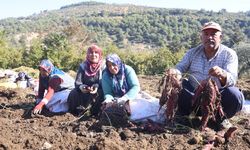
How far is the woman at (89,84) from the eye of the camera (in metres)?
5.61

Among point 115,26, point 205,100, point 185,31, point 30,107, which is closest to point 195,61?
point 205,100

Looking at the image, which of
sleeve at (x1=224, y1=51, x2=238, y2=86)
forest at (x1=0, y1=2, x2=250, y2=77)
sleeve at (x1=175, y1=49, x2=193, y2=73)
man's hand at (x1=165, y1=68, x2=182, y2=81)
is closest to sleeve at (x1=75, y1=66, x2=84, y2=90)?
sleeve at (x1=175, y1=49, x2=193, y2=73)

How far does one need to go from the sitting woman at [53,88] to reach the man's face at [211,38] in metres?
2.40

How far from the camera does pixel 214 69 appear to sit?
404cm

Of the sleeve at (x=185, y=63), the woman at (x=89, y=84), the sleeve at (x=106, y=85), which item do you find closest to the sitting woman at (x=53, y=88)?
the woman at (x=89, y=84)

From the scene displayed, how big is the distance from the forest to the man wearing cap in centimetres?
414

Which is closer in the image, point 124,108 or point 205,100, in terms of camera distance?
point 205,100

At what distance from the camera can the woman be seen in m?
5.61

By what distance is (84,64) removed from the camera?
573cm

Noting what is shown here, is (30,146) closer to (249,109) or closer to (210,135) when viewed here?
(210,135)

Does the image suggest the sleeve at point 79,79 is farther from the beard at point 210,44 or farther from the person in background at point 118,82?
the beard at point 210,44

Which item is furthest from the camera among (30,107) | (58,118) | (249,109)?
(30,107)

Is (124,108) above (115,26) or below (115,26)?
above

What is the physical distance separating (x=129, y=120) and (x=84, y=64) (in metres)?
1.24
